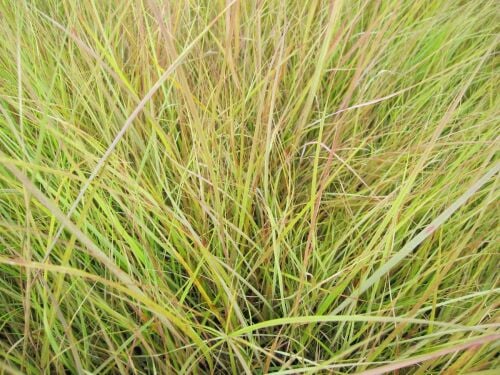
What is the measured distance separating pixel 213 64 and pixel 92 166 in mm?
276

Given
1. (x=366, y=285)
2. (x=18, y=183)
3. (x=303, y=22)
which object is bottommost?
(x=366, y=285)

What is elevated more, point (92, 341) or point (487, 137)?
point (487, 137)

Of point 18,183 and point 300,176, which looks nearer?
point 18,183

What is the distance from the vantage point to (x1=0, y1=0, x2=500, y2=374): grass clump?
0.45 metres

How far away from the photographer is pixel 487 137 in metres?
0.63

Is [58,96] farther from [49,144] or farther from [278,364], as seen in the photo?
[278,364]

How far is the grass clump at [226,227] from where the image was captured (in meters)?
0.45

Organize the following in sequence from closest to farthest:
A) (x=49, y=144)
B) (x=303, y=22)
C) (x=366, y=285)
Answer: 1. (x=366, y=285)
2. (x=49, y=144)
3. (x=303, y=22)

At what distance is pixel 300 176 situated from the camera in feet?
2.19

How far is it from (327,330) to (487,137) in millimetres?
367

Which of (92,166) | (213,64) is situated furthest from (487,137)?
(92,166)

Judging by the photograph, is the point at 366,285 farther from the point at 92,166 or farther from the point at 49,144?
the point at 49,144

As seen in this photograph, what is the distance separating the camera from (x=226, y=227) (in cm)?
57

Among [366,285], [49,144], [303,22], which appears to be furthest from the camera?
[303,22]
